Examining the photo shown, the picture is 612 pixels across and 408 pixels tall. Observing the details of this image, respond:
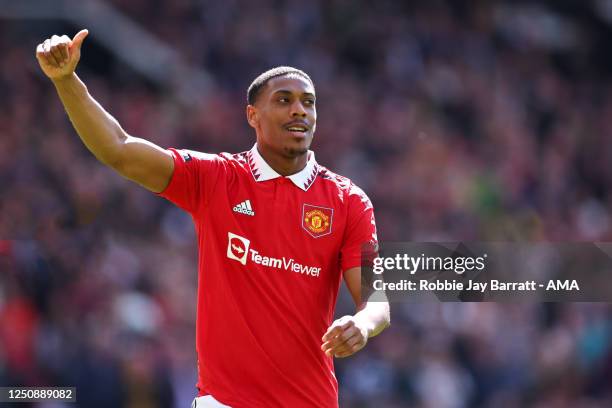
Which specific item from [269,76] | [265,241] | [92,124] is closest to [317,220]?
[265,241]

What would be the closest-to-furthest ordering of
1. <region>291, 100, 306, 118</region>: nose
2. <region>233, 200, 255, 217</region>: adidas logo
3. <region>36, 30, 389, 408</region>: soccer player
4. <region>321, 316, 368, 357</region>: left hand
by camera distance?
<region>321, 316, 368, 357</region>: left hand, <region>36, 30, 389, 408</region>: soccer player, <region>233, 200, 255, 217</region>: adidas logo, <region>291, 100, 306, 118</region>: nose

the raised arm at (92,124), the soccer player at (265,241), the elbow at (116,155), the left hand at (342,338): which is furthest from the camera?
the soccer player at (265,241)

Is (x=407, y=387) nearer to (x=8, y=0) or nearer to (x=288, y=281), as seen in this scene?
(x=288, y=281)

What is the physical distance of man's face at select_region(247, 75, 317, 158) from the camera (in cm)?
565

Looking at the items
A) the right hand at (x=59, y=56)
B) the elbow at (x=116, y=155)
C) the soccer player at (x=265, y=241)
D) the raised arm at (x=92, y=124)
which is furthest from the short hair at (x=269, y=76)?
the right hand at (x=59, y=56)

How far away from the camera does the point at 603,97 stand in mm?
16922

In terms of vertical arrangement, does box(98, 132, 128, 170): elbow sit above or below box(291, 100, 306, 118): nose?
below

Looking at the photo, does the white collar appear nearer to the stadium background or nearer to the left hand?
the left hand

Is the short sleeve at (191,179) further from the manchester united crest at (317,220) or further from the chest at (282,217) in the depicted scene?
the manchester united crest at (317,220)

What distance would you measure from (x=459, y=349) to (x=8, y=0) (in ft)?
27.5

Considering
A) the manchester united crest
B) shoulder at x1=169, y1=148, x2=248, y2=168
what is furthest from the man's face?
the manchester united crest

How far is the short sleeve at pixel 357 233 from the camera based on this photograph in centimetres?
555

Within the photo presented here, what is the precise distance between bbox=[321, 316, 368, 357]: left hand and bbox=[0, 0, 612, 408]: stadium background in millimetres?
5217

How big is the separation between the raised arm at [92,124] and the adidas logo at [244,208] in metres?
0.42
